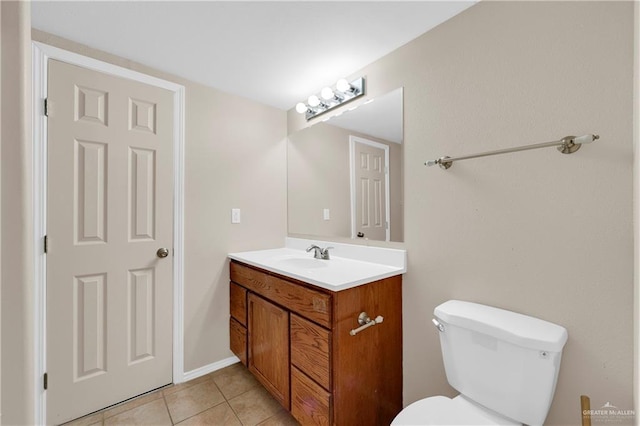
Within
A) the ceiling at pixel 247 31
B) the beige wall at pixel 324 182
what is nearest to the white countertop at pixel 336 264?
the beige wall at pixel 324 182

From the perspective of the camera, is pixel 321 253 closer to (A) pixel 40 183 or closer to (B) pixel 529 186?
(B) pixel 529 186

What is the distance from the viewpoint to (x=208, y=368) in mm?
1982

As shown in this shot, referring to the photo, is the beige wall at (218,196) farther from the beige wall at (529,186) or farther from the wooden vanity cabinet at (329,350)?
the beige wall at (529,186)

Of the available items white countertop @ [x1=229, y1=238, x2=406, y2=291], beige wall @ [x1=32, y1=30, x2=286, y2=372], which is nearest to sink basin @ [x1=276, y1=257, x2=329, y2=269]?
white countertop @ [x1=229, y1=238, x2=406, y2=291]

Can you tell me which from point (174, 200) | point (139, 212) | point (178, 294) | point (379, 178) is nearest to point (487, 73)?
point (379, 178)

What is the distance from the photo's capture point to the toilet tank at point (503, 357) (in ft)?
3.08

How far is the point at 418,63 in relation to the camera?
4.83ft

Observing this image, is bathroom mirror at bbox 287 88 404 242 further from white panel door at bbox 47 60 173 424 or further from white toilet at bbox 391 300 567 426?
white panel door at bbox 47 60 173 424

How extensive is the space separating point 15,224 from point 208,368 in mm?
2058

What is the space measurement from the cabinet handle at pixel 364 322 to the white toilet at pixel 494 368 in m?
0.29

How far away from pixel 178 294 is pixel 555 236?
6.75 ft

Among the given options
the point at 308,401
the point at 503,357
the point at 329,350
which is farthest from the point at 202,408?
the point at 503,357

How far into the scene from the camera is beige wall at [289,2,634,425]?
36.6 inches

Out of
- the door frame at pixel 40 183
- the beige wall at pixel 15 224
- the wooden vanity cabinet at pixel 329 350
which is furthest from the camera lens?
the door frame at pixel 40 183
